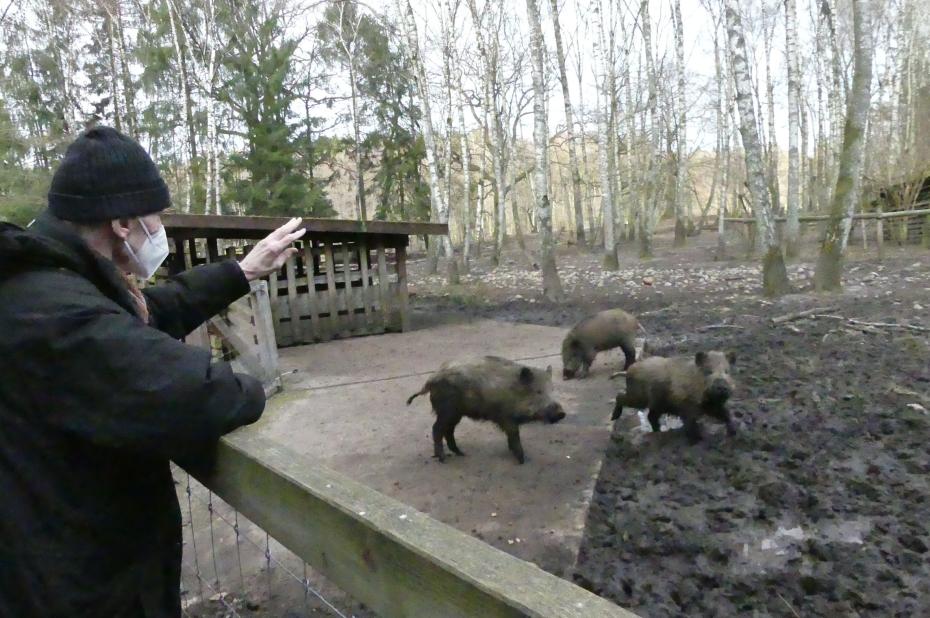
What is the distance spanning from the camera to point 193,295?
226cm

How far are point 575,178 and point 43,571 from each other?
1086 inches

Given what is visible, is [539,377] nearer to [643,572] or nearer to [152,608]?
[643,572]

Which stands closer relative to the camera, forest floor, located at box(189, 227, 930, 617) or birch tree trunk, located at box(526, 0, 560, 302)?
forest floor, located at box(189, 227, 930, 617)

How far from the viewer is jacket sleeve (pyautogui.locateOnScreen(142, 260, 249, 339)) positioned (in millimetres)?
2225

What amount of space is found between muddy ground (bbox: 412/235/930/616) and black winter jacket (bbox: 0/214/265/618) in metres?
2.63

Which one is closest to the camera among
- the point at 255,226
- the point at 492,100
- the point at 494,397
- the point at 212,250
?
the point at 494,397

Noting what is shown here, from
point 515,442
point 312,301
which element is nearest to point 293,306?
point 312,301

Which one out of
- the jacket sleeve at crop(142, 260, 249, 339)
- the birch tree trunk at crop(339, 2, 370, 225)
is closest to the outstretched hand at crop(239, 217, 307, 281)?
the jacket sleeve at crop(142, 260, 249, 339)

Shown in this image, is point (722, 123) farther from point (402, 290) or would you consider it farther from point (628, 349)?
point (628, 349)

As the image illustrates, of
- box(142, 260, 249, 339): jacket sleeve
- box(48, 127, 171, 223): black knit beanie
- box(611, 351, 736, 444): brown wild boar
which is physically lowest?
box(611, 351, 736, 444): brown wild boar

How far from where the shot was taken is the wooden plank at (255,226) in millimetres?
9703

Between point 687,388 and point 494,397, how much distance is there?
156 cm

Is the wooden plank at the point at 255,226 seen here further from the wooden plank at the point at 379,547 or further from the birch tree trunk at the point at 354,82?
the birch tree trunk at the point at 354,82

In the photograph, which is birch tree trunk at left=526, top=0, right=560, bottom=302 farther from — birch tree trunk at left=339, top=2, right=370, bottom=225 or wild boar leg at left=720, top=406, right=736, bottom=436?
birch tree trunk at left=339, top=2, right=370, bottom=225
